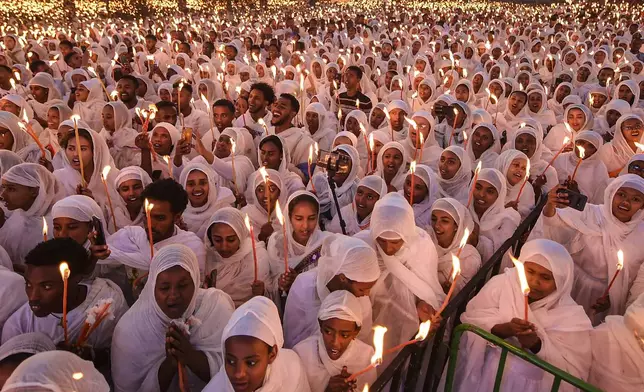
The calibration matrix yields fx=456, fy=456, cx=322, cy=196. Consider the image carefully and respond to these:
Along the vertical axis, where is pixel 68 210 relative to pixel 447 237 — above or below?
below

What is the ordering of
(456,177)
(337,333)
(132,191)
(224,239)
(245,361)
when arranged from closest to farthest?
1. (245,361)
2. (337,333)
3. (224,239)
4. (132,191)
5. (456,177)

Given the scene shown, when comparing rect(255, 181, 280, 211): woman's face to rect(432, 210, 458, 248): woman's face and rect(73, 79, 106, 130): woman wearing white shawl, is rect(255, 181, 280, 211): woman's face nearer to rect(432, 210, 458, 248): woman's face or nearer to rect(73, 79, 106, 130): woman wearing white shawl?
rect(432, 210, 458, 248): woman's face

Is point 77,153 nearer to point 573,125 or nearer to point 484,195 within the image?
point 484,195

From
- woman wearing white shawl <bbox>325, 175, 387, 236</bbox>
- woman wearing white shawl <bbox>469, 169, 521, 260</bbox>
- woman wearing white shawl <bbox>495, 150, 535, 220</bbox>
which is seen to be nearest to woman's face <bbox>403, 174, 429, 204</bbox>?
woman wearing white shawl <bbox>325, 175, 387, 236</bbox>

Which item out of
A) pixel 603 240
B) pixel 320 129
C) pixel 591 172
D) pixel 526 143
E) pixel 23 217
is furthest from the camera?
pixel 320 129

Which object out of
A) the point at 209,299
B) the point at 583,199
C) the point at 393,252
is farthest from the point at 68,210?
the point at 583,199

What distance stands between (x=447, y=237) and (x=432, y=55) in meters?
9.84

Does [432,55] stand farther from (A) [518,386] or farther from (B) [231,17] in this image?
(B) [231,17]

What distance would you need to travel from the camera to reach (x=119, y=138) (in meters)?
5.45

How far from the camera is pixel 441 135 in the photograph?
676cm

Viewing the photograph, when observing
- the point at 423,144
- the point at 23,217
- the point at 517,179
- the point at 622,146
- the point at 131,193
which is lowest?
the point at 23,217

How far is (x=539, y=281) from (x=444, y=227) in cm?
81

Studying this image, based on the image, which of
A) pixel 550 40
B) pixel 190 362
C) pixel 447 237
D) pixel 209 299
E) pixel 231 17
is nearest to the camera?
pixel 190 362

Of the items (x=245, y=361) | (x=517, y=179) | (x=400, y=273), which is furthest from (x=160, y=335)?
(x=517, y=179)
